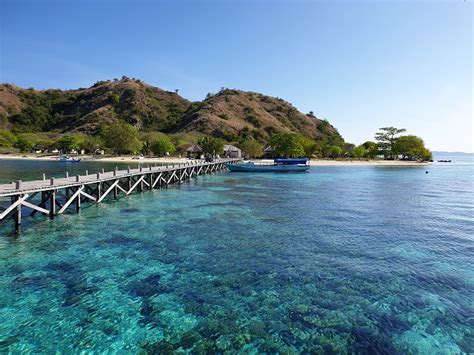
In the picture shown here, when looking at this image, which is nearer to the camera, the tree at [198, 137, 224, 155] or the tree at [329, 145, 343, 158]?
the tree at [198, 137, 224, 155]

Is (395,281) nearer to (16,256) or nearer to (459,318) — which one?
(459,318)

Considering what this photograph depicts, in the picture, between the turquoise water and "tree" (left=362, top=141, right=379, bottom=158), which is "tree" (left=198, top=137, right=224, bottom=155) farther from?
the turquoise water

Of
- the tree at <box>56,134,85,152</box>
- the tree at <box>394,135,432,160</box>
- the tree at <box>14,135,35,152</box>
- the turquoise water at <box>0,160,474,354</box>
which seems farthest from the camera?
the tree at <box>394,135,432,160</box>

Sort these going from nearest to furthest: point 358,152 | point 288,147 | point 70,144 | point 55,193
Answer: point 55,193 → point 288,147 → point 70,144 → point 358,152

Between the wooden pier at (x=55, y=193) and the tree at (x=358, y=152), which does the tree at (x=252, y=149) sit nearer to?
the tree at (x=358, y=152)

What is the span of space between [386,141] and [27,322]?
495 feet

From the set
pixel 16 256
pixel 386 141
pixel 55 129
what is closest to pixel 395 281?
pixel 16 256

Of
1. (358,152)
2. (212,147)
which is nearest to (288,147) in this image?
(212,147)

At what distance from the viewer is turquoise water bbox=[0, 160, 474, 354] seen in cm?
813

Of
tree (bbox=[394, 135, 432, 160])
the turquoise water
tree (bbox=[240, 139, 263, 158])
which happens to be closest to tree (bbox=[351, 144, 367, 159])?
tree (bbox=[394, 135, 432, 160])

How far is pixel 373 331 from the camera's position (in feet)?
27.9

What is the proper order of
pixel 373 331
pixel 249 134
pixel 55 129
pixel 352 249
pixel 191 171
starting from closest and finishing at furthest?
pixel 373 331
pixel 352 249
pixel 191 171
pixel 249 134
pixel 55 129

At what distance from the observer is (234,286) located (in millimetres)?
11047

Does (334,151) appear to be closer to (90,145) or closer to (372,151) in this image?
(372,151)
